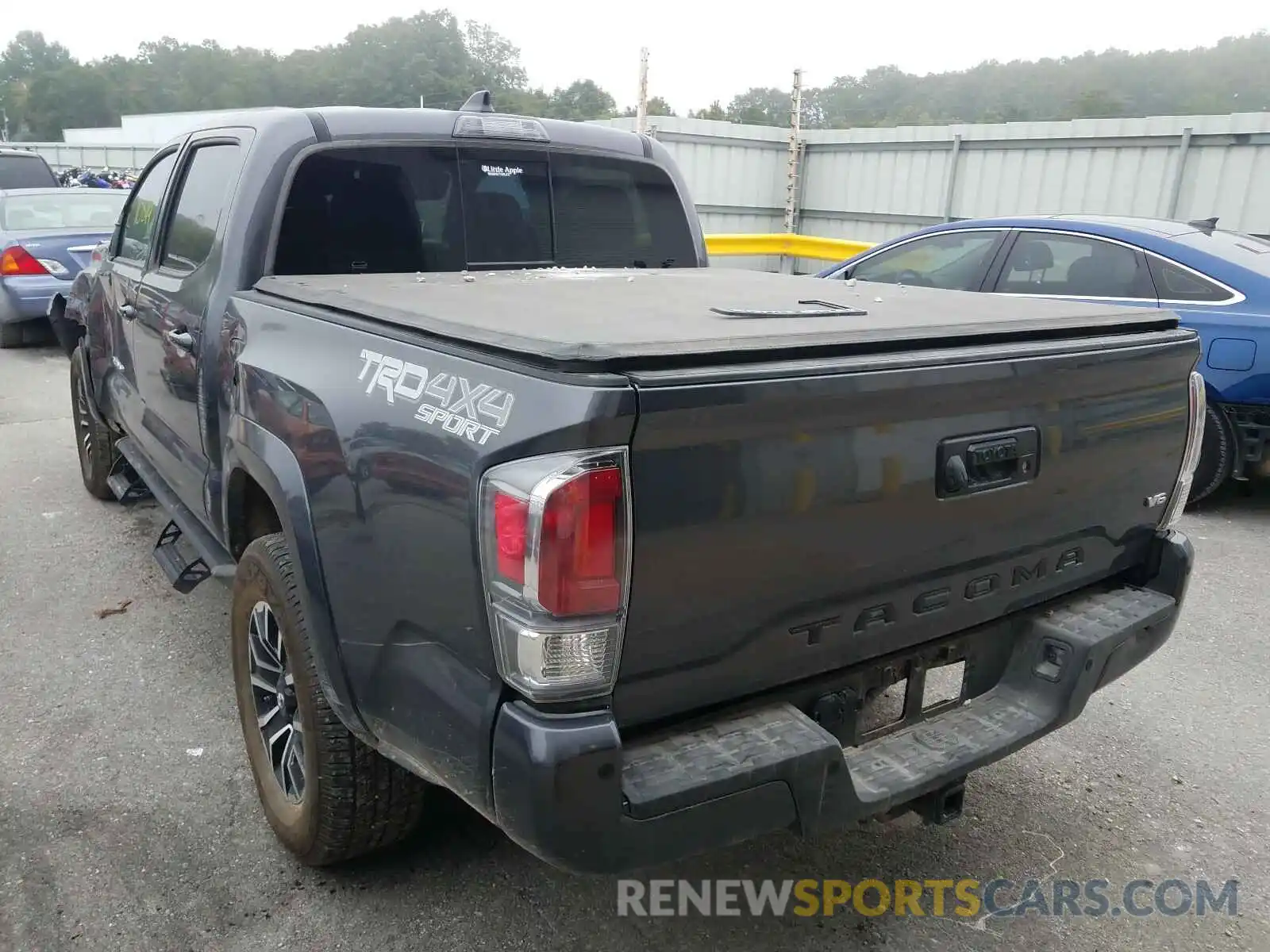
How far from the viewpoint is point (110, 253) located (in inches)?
187

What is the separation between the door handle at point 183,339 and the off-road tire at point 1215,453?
16.9 ft

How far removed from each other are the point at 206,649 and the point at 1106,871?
3.30 m

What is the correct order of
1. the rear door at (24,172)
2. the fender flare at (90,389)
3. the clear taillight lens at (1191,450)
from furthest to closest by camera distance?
the rear door at (24,172), the fender flare at (90,389), the clear taillight lens at (1191,450)

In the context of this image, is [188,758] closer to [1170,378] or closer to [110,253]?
[110,253]

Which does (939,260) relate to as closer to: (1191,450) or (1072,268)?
(1072,268)

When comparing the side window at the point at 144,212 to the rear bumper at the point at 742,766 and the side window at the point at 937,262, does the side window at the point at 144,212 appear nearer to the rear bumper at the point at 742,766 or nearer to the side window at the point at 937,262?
the rear bumper at the point at 742,766

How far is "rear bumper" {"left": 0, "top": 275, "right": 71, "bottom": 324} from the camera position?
376 inches

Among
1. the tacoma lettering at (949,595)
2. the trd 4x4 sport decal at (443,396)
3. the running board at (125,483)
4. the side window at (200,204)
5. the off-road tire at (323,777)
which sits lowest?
the running board at (125,483)

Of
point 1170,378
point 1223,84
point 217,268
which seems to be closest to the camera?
point 1170,378

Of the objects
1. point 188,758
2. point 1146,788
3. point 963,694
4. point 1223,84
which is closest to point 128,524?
point 188,758

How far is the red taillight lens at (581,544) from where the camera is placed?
1666 millimetres

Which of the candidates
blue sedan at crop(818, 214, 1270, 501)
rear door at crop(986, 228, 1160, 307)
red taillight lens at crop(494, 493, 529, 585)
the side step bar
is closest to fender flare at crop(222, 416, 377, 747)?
red taillight lens at crop(494, 493, 529, 585)

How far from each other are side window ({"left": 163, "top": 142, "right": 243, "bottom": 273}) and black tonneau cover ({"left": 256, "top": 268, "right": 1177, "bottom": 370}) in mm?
489

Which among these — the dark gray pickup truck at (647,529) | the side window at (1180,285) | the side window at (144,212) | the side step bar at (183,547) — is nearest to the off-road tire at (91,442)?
the side window at (144,212)
